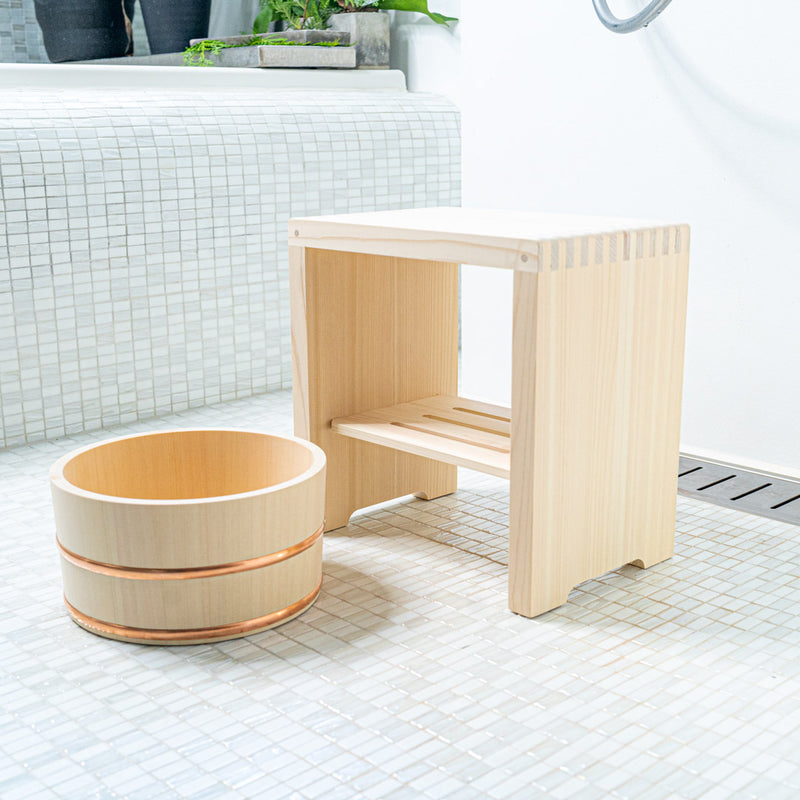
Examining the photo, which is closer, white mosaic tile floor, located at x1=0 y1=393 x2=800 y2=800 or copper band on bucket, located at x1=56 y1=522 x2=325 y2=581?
white mosaic tile floor, located at x1=0 y1=393 x2=800 y2=800

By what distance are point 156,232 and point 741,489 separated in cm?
109

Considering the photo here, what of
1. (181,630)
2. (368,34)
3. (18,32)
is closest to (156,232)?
(368,34)

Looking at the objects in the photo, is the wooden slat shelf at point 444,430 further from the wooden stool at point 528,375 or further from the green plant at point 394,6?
the green plant at point 394,6

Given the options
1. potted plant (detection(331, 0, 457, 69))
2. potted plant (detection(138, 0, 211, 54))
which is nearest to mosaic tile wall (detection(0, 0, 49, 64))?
potted plant (detection(138, 0, 211, 54))

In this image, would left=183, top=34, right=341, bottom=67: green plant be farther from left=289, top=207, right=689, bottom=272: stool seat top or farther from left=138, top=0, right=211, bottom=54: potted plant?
left=289, top=207, right=689, bottom=272: stool seat top

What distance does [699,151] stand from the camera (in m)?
1.51

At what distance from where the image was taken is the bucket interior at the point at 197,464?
118cm

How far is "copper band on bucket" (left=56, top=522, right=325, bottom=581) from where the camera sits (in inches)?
38.6

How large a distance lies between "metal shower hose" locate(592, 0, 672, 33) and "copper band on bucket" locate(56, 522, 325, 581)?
36.8 inches

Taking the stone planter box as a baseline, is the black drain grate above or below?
below

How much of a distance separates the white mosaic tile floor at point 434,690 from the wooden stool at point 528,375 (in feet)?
0.29

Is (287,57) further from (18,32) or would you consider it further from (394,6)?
(18,32)

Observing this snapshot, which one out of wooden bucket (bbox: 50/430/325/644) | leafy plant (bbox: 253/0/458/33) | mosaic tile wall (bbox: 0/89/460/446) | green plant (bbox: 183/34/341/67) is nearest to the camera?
wooden bucket (bbox: 50/430/325/644)

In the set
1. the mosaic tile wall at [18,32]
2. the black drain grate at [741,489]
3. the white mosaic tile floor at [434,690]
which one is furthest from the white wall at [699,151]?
the mosaic tile wall at [18,32]
